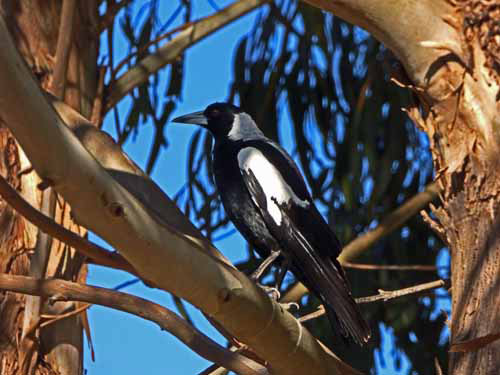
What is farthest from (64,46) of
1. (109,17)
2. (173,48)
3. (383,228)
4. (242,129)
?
(383,228)

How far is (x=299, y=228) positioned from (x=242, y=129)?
2.29 ft

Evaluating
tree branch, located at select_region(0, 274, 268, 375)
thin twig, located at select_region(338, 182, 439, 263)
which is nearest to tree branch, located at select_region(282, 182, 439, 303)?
thin twig, located at select_region(338, 182, 439, 263)

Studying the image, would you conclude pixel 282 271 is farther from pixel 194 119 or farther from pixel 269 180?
pixel 194 119

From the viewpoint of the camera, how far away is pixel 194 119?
3.18m

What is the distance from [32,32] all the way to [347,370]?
120 centimetres

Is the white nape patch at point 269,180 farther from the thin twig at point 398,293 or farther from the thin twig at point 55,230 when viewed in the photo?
the thin twig at point 55,230

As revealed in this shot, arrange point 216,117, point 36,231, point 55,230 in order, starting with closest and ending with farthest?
point 55,230
point 36,231
point 216,117

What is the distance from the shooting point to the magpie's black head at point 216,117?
3.06 metres

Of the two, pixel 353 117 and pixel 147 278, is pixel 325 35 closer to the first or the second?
pixel 353 117

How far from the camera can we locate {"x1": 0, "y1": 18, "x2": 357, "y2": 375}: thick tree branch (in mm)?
1060

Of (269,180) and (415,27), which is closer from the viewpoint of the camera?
(415,27)

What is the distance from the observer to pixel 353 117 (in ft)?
12.0

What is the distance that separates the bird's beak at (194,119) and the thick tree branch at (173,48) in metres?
0.50

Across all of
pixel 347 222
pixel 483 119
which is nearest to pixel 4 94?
pixel 483 119
